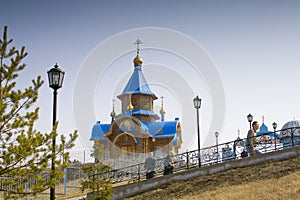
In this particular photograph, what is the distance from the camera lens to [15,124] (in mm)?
6812

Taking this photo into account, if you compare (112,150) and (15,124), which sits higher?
(15,124)

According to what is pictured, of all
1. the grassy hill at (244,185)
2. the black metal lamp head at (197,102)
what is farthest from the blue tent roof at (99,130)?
the grassy hill at (244,185)

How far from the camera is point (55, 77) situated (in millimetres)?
8688

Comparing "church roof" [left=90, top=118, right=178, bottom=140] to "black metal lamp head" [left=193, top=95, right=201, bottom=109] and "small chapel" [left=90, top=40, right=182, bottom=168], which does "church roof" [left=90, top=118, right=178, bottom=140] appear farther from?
"black metal lamp head" [left=193, top=95, right=201, bottom=109]

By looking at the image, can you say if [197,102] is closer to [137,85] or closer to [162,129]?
[162,129]

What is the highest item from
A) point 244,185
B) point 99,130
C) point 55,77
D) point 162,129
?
point 55,77

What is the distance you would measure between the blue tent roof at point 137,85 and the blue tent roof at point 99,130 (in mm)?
3743

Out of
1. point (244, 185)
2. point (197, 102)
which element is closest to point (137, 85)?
point (197, 102)

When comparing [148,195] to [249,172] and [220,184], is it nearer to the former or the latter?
[220,184]

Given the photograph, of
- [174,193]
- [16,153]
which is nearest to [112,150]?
[174,193]

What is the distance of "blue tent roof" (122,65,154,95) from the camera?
3117cm

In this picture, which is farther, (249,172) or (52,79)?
(249,172)

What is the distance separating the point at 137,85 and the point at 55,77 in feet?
75.1

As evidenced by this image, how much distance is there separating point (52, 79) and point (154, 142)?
20866 millimetres
